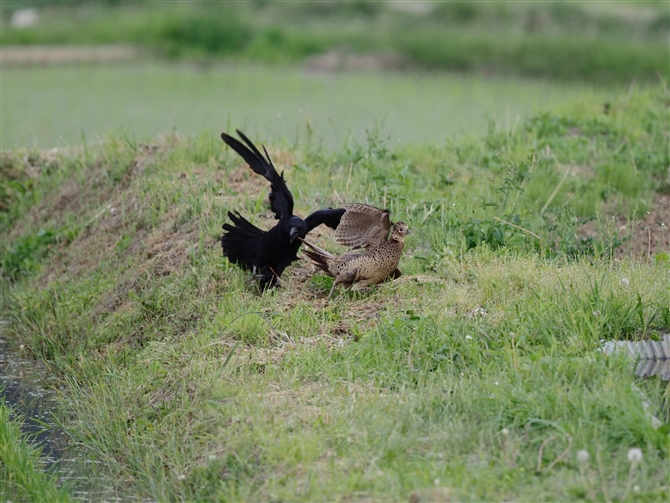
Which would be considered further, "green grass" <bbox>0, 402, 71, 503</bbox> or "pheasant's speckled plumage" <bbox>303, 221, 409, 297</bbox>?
"pheasant's speckled plumage" <bbox>303, 221, 409, 297</bbox>

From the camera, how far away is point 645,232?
21.6ft

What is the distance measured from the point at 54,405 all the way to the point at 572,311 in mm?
2911

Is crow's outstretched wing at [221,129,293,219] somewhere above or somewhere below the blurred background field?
above

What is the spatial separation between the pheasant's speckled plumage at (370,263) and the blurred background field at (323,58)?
17.4 feet

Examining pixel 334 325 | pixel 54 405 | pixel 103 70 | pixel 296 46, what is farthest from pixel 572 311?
pixel 296 46

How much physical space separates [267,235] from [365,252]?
1.86ft

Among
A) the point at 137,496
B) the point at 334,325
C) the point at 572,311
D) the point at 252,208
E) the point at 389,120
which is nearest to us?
the point at 137,496

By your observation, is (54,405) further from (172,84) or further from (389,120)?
(172,84)

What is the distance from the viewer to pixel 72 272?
6.57 meters

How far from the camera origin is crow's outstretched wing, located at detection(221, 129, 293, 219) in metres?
5.23

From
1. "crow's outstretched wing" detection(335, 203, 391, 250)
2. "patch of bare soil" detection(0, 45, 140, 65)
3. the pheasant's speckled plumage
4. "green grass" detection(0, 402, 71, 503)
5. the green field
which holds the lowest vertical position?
"green grass" detection(0, 402, 71, 503)

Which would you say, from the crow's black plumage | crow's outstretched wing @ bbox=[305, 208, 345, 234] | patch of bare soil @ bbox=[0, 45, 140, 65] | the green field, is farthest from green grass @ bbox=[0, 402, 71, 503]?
patch of bare soil @ bbox=[0, 45, 140, 65]

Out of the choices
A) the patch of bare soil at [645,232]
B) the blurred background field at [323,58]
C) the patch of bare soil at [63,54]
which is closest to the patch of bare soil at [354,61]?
the blurred background field at [323,58]

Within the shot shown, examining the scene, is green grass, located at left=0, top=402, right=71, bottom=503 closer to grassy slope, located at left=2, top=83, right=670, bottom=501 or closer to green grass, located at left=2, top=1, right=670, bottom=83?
grassy slope, located at left=2, top=83, right=670, bottom=501
